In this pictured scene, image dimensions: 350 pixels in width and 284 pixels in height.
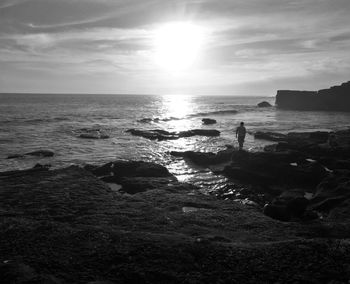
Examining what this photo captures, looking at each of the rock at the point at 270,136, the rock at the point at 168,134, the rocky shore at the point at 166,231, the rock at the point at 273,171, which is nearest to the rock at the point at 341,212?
the rocky shore at the point at 166,231

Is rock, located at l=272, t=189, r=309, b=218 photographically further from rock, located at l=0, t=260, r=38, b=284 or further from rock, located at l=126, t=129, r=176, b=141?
rock, located at l=126, t=129, r=176, b=141

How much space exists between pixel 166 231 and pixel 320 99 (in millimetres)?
100991

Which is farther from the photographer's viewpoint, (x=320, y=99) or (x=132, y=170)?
(x=320, y=99)

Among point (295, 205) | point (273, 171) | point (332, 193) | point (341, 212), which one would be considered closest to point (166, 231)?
point (295, 205)

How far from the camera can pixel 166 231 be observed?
353 inches

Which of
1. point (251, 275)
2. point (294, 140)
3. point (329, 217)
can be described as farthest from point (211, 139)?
point (251, 275)

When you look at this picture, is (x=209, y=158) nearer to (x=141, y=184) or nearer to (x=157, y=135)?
(x=141, y=184)

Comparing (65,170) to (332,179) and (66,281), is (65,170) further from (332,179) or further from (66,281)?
(332,179)

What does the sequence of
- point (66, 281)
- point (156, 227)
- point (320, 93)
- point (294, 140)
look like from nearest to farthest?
point (66, 281), point (156, 227), point (294, 140), point (320, 93)

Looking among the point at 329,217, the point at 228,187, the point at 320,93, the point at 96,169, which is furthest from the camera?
the point at 320,93

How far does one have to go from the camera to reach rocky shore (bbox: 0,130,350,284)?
6.50m

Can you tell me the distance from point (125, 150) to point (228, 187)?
14895 millimetres

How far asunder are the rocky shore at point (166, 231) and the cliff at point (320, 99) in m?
86.1

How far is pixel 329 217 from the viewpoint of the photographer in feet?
36.2
